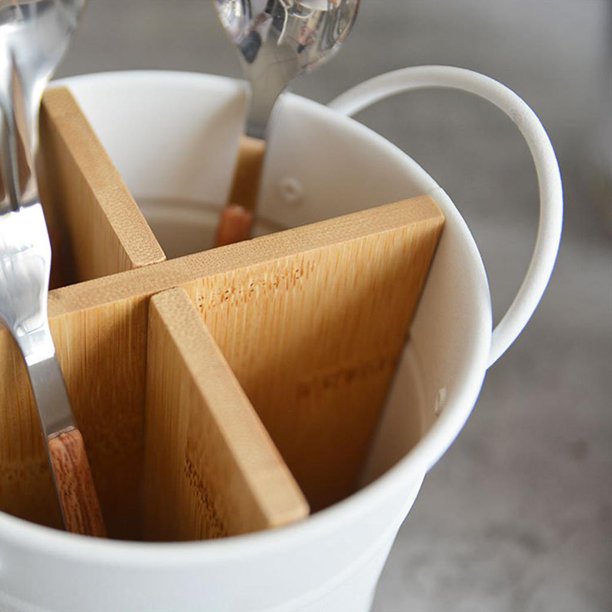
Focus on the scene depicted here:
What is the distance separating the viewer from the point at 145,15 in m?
0.77

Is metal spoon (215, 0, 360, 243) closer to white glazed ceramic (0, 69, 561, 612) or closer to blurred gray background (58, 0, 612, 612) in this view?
white glazed ceramic (0, 69, 561, 612)

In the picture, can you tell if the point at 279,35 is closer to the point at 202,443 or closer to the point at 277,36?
the point at 277,36

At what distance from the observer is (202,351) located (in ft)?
1.09

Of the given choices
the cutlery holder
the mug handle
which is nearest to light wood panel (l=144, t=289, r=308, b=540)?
the cutlery holder

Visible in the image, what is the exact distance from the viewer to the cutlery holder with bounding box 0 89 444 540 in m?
0.33

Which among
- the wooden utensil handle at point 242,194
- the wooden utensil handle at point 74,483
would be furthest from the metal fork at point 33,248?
the wooden utensil handle at point 242,194

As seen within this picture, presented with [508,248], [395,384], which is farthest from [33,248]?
[508,248]

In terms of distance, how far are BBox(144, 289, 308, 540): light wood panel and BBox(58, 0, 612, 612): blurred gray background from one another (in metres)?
0.18

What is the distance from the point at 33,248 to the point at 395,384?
19cm

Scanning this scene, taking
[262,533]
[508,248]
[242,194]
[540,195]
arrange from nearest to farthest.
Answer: [262,533]
[540,195]
[242,194]
[508,248]

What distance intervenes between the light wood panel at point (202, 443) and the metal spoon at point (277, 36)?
0.46 ft

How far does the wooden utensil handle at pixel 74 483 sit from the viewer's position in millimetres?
346

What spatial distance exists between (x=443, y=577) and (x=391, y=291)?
18 centimetres

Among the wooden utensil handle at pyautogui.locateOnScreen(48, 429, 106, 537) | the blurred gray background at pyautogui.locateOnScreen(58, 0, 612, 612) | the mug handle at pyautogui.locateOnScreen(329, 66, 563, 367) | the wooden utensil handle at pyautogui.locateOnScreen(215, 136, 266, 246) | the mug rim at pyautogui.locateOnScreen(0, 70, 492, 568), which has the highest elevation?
the mug handle at pyautogui.locateOnScreen(329, 66, 563, 367)
